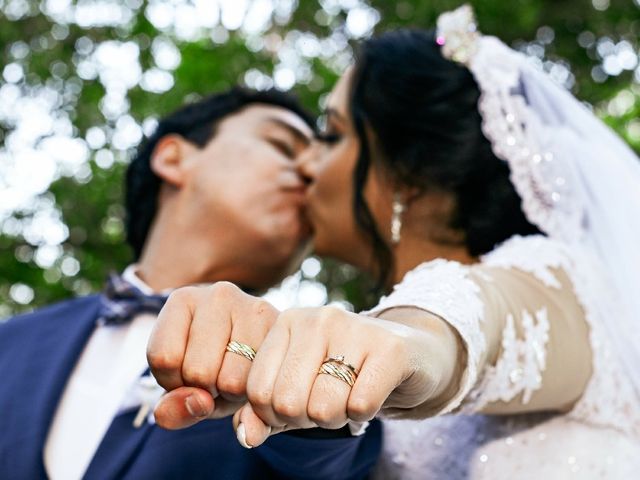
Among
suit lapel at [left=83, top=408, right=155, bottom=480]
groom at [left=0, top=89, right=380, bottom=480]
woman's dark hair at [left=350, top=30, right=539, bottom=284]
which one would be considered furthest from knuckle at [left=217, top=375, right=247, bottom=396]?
woman's dark hair at [left=350, top=30, right=539, bottom=284]

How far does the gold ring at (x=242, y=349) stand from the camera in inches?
52.7

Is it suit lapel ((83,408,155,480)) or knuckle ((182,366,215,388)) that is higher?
knuckle ((182,366,215,388))

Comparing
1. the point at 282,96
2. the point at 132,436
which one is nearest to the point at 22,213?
the point at 282,96

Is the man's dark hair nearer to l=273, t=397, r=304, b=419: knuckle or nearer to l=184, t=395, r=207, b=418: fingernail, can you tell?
l=184, t=395, r=207, b=418: fingernail

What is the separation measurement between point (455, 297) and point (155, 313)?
148 cm

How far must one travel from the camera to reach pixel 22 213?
25.0 feet

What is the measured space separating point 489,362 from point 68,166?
6.42m

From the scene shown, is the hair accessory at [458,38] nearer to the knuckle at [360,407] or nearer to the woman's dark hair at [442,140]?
the woman's dark hair at [442,140]

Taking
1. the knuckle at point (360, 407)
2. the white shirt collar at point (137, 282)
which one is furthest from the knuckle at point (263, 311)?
the white shirt collar at point (137, 282)

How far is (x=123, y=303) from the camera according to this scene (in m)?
3.00

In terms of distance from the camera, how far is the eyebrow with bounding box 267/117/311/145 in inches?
150

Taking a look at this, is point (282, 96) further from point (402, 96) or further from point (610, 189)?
point (610, 189)

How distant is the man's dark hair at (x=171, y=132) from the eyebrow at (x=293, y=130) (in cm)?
20

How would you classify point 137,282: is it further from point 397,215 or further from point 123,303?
point 397,215
